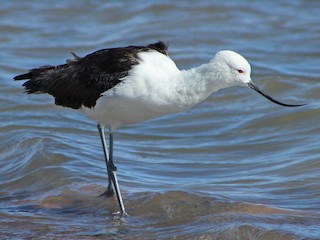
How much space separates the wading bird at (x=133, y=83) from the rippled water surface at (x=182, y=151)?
0.69m

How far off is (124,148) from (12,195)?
2.31 meters

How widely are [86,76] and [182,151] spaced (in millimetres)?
2867

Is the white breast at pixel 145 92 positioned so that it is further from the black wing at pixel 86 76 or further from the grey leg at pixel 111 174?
the grey leg at pixel 111 174

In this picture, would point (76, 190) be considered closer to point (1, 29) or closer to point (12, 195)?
point (12, 195)

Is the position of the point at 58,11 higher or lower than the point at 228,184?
higher

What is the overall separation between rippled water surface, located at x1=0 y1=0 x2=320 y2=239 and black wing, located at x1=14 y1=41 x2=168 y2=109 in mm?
1265

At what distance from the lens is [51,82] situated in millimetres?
9375

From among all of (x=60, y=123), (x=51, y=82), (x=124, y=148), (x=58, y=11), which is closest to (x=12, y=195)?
(x=51, y=82)

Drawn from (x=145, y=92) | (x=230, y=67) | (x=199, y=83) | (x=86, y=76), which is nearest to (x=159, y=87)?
(x=145, y=92)

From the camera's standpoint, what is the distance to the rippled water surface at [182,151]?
28.3 ft

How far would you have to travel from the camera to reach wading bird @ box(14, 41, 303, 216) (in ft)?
27.0

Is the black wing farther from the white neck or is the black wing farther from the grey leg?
the white neck

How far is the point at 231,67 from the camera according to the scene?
8164 mm

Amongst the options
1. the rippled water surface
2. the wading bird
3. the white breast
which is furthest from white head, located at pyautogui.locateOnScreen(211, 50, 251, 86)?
the rippled water surface
